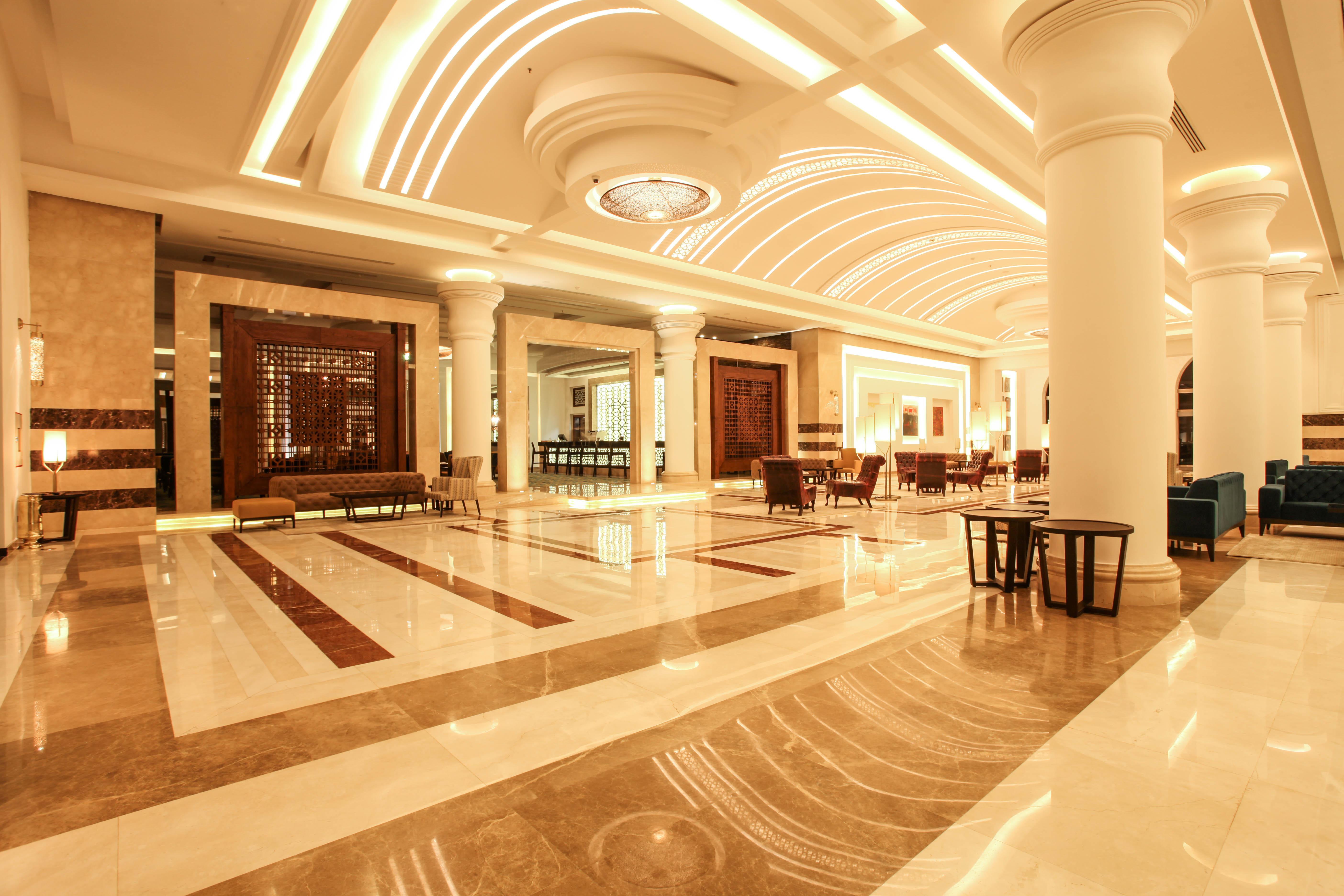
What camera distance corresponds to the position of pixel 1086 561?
400cm

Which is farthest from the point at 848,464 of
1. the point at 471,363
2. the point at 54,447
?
the point at 54,447

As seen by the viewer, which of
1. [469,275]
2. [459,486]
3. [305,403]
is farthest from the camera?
[469,275]

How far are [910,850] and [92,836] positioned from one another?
2.17 m

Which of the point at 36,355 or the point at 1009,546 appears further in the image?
the point at 36,355

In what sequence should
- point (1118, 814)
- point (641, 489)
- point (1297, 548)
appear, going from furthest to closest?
point (641, 489)
point (1297, 548)
point (1118, 814)

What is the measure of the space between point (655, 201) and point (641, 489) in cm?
725

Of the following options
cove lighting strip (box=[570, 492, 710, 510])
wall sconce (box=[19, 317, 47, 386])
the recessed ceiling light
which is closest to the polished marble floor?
wall sconce (box=[19, 317, 47, 386])

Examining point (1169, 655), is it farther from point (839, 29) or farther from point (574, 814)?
point (839, 29)

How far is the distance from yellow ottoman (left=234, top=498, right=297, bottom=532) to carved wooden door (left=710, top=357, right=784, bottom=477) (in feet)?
32.7

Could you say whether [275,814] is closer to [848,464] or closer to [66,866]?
[66,866]

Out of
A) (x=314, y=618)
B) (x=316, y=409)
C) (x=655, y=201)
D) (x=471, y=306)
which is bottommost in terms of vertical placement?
(x=314, y=618)

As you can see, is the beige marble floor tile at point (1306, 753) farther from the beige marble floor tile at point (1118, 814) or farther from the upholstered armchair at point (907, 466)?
the upholstered armchair at point (907, 466)

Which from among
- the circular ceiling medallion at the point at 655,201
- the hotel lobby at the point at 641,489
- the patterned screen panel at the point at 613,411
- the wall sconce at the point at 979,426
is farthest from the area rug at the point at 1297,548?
the patterned screen panel at the point at 613,411

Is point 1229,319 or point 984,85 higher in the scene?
point 984,85
